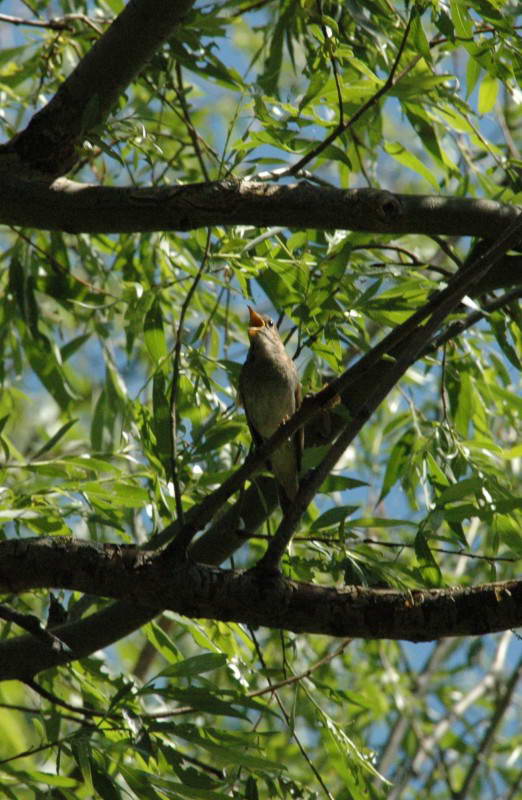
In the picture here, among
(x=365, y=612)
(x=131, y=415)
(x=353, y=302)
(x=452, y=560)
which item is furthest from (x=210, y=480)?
(x=452, y=560)

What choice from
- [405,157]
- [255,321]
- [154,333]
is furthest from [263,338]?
[405,157]

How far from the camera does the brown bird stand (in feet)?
10.3

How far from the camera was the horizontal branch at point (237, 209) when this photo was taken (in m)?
2.19

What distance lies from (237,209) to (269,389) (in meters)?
1.28

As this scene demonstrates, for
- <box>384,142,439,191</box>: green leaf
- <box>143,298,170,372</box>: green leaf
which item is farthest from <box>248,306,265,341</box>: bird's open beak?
<box>384,142,439,191</box>: green leaf

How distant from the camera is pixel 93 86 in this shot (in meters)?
2.40

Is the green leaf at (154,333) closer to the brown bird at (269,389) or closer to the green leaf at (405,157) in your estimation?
the brown bird at (269,389)

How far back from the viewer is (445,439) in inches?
107

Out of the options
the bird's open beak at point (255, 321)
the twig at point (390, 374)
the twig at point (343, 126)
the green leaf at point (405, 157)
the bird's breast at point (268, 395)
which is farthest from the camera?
the bird's open beak at point (255, 321)

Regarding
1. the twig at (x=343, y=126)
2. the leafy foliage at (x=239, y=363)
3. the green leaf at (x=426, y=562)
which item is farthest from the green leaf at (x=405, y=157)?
the green leaf at (x=426, y=562)

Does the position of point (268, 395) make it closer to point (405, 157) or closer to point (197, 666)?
point (405, 157)

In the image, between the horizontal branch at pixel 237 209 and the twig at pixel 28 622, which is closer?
the twig at pixel 28 622

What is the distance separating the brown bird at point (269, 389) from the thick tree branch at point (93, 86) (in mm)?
969

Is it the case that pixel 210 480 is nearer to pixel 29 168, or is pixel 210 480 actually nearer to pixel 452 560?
pixel 29 168
